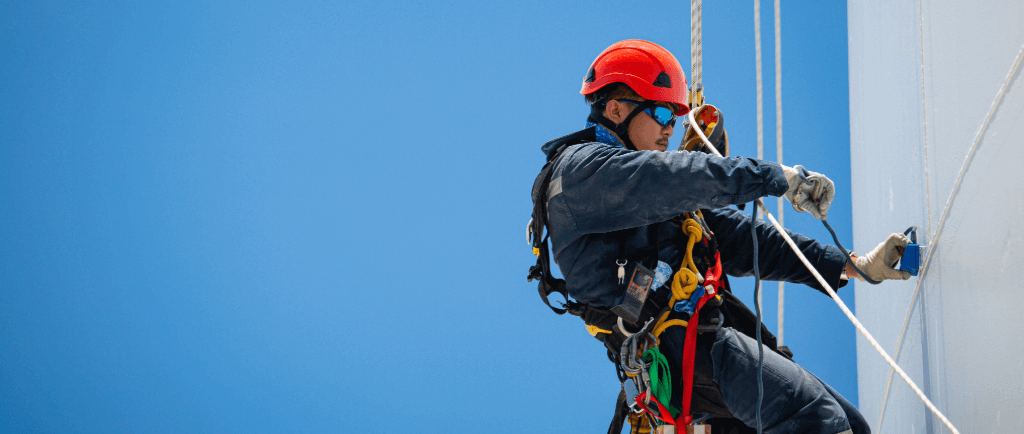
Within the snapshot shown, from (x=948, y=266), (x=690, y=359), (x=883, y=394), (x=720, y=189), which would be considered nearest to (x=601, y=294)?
(x=690, y=359)

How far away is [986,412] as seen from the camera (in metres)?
1.22

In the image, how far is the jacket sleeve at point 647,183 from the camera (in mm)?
1358

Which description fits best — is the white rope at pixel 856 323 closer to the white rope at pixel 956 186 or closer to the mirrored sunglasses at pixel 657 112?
the mirrored sunglasses at pixel 657 112

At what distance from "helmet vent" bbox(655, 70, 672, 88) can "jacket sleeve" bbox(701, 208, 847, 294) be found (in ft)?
1.32

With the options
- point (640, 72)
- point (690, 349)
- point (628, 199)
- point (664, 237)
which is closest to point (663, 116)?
point (640, 72)

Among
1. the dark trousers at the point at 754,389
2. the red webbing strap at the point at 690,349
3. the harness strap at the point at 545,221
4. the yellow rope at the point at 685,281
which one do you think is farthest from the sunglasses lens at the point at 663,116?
the dark trousers at the point at 754,389

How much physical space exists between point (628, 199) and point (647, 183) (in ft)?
0.20

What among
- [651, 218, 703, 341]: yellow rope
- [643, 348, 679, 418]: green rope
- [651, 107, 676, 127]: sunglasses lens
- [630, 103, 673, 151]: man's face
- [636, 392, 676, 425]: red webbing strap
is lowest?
[636, 392, 676, 425]: red webbing strap

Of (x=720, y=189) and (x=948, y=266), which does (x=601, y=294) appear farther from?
(x=948, y=266)

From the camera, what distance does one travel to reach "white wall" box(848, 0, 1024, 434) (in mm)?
1088

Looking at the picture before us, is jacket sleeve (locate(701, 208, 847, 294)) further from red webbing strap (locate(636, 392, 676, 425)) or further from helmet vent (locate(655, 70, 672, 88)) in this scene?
red webbing strap (locate(636, 392, 676, 425))

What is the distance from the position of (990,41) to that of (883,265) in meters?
0.78

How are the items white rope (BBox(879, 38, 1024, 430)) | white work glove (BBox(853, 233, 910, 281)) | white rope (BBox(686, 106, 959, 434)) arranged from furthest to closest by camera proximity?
white work glove (BBox(853, 233, 910, 281))
white rope (BBox(686, 106, 959, 434))
white rope (BBox(879, 38, 1024, 430))

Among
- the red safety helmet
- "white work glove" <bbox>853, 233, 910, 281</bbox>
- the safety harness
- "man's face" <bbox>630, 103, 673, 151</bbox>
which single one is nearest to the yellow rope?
the safety harness
